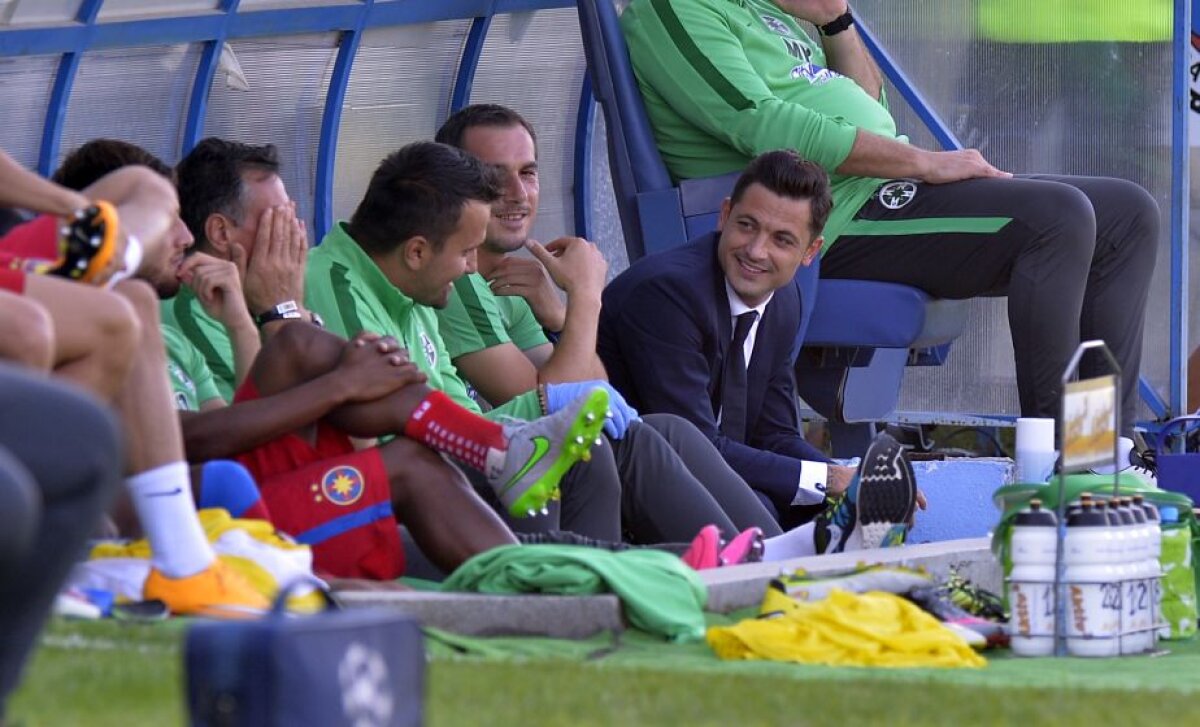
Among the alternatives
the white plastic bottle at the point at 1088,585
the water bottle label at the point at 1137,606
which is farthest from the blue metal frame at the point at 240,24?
the water bottle label at the point at 1137,606

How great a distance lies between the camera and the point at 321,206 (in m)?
7.44

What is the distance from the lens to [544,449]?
457cm

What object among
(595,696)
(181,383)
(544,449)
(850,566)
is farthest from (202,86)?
(595,696)

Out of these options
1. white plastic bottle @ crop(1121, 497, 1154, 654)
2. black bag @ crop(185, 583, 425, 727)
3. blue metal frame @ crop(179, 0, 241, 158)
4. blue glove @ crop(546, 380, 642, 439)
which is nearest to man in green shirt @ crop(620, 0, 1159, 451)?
blue metal frame @ crop(179, 0, 241, 158)

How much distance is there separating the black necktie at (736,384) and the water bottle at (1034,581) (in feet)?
6.17

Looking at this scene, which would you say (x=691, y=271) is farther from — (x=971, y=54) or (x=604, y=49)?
(x=971, y=54)

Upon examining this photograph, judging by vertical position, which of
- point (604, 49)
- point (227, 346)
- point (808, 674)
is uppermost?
point (604, 49)

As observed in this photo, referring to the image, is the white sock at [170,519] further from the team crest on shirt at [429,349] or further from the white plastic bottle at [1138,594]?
the white plastic bottle at [1138,594]

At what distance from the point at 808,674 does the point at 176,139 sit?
3.76 metres

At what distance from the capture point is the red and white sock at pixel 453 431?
4.41 meters

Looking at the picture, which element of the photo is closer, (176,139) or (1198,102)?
(176,139)

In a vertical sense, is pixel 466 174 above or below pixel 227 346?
above

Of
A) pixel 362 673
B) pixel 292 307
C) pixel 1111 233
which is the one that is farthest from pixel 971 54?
pixel 362 673

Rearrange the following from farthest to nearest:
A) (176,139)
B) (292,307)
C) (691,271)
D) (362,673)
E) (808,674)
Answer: (176,139) < (691,271) < (292,307) < (808,674) < (362,673)
